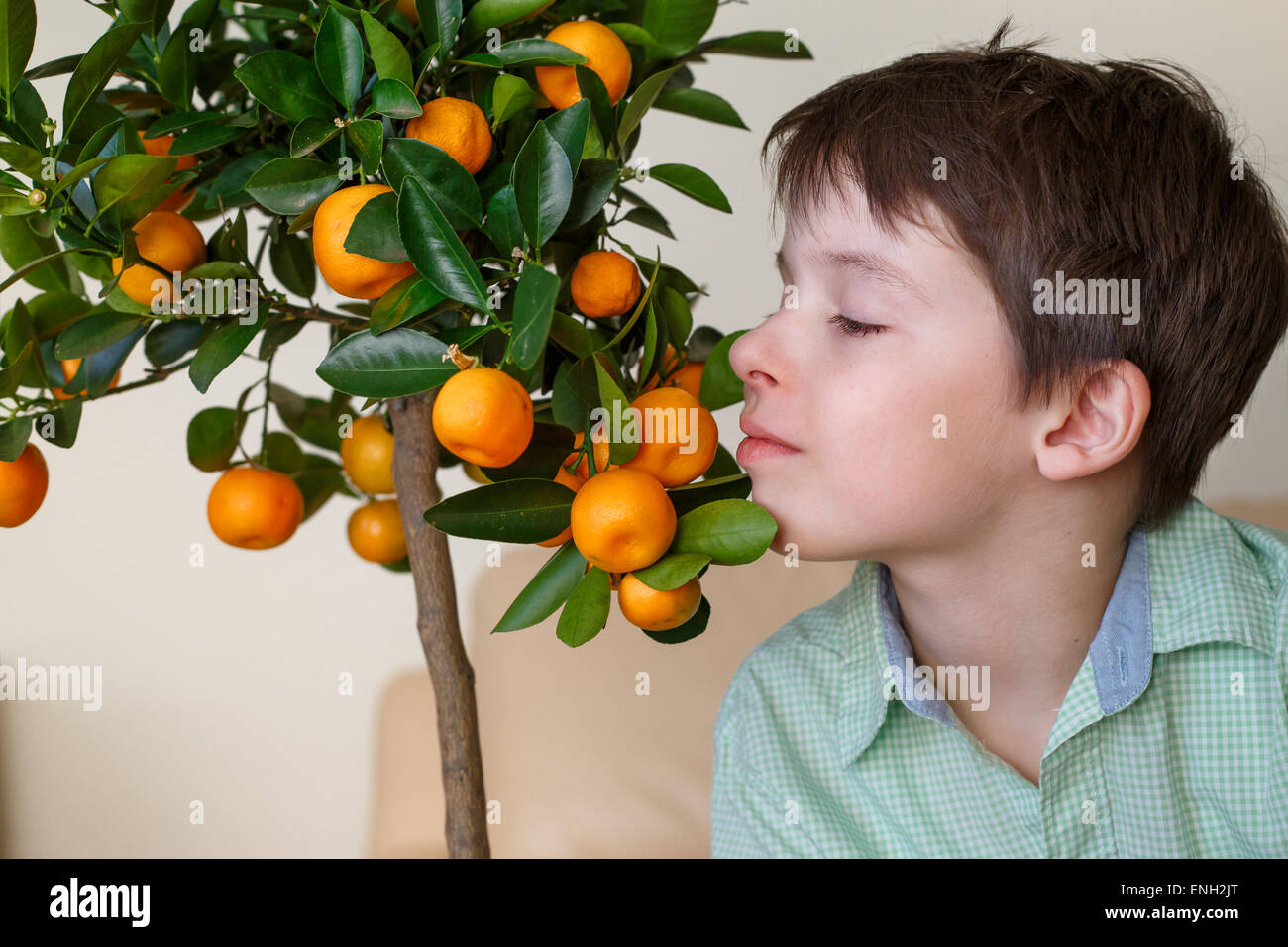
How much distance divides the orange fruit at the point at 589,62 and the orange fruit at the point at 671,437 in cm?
19

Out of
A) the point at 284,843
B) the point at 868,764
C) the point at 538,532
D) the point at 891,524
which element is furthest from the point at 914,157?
the point at 284,843

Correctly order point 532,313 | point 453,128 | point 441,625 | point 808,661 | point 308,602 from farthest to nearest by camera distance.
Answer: point 308,602 < point 808,661 < point 441,625 < point 453,128 < point 532,313

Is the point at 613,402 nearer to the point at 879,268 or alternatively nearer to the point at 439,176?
the point at 439,176

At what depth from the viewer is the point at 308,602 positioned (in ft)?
5.76

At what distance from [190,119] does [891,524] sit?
56 cm

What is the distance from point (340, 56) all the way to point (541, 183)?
15 cm

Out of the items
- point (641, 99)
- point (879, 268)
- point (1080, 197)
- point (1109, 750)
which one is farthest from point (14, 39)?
point (1109, 750)

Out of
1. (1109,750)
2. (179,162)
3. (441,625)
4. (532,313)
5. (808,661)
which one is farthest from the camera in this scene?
(808,661)

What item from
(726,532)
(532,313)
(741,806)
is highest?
(532,313)

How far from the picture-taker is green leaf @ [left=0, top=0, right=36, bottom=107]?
2.08 ft

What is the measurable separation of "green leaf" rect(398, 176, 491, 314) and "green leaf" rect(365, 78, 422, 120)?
0.05m

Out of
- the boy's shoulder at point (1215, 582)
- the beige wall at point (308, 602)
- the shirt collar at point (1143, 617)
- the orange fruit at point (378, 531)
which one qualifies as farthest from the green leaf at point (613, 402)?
the beige wall at point (308, 602)

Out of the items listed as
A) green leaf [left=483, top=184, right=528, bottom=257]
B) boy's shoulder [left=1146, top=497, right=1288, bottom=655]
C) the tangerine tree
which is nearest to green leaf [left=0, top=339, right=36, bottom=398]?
the tangerine tree

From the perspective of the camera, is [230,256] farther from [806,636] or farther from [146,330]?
[806,636]
